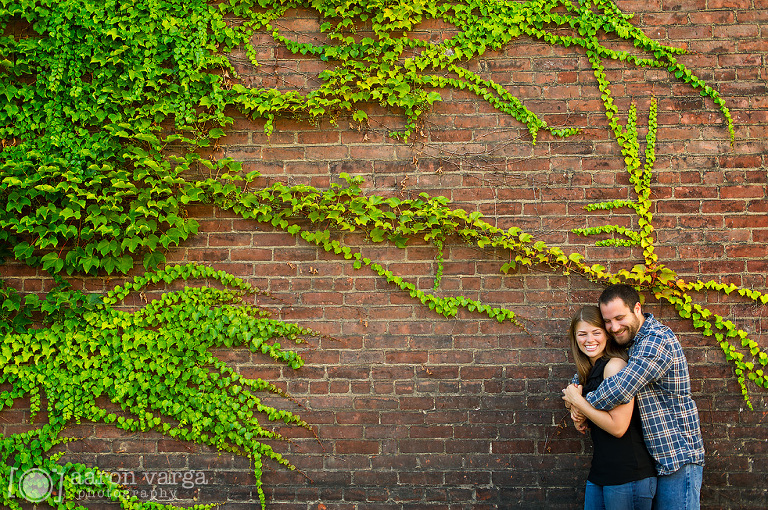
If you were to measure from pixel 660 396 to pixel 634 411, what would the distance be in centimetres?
14

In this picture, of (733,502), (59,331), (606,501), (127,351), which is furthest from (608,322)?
(59,331)

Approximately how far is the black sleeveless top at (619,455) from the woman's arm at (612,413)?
1.9 inches

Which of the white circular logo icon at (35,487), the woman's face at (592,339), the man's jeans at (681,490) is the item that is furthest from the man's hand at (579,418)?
the white circular logo icon at (35,487)

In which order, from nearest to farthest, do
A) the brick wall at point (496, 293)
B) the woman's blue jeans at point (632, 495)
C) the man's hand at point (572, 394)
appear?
the woman's blue jeans at point (632, 495) < the man's hand at point (572, 394) < the brick wall at point (496, 293)

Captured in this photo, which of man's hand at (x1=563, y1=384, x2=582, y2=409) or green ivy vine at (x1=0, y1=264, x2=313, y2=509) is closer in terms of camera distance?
man's hand at (x1=563, y1=384, x2=582, y2=409)

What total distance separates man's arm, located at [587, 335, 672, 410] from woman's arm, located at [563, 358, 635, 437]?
0.03 m

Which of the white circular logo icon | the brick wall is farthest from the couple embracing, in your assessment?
the white circular logo icon

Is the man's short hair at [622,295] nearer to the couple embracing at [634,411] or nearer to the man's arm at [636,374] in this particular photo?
the couple embracing at [634,411]

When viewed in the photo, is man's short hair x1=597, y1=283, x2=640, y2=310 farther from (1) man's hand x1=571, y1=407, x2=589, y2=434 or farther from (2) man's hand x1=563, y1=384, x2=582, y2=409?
(1) man's hand x1=571, y1=407, x2=589, y2=434

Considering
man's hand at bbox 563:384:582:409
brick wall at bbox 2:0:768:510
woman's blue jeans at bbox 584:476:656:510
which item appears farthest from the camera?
brick wall at bbox 2:0:768:510

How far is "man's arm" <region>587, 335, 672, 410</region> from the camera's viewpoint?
2.37 m

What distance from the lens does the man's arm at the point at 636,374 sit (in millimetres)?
2369

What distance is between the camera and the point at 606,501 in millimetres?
2439

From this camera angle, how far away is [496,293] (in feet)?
10.1
